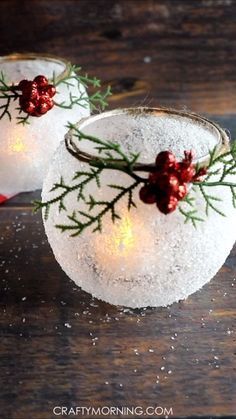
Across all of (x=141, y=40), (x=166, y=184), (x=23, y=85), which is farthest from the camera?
(x=141, y=40)

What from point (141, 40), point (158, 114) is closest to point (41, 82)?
point (158, 114)

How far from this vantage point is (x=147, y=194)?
61cm

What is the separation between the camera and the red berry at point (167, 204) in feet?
1.98

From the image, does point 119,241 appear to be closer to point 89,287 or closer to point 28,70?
point 89,287

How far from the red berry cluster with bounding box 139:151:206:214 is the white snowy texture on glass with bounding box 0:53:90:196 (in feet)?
1.02

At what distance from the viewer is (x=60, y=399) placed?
2.03ft

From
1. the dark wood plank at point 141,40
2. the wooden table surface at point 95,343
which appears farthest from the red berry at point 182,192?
the dark wood plank at point 141,40

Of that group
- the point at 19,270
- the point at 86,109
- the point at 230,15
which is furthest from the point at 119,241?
the point at 230,15

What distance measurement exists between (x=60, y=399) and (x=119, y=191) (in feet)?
0.57

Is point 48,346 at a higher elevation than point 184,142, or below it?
below

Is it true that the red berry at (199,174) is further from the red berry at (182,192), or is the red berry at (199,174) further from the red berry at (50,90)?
the red berry at (50,90)

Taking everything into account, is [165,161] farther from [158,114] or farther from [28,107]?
[28,107]

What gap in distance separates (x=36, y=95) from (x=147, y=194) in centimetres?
28

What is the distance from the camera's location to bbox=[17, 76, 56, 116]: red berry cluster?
821 mm
